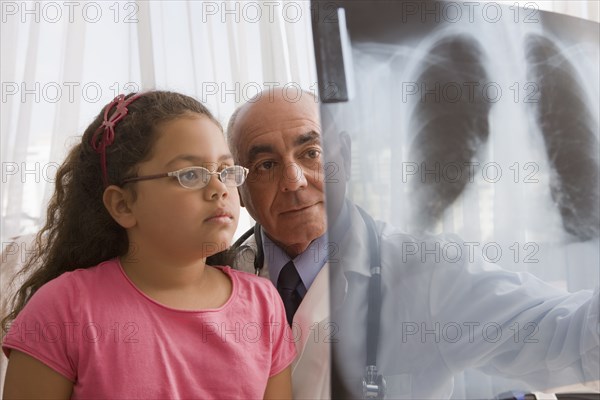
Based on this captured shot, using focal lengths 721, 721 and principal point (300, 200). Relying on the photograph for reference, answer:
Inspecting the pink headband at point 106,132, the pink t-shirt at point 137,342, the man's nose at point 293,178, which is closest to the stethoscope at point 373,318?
the pink t-shirt at point 137,342

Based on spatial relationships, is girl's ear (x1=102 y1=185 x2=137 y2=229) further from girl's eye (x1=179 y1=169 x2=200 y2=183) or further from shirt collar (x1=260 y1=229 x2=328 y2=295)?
shirt collar (x1=260 y1=229 x2=328 y2=295)

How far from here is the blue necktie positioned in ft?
4.54

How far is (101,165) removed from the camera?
1196 millimetres

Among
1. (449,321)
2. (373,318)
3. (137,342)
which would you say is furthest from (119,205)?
(449,321)

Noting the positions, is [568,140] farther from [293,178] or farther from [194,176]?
[194,176]

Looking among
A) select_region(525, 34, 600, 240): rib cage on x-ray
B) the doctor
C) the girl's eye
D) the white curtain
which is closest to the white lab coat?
the doctor

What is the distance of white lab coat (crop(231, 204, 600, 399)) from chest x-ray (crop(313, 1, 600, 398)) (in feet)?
0.05

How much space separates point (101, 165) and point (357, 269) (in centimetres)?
46

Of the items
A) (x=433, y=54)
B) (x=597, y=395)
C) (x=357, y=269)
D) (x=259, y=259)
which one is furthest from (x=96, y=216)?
(x=597, y=395)

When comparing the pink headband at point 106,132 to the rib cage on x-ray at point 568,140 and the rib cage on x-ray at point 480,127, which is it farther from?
the rib cage on x-ray at point 568,140

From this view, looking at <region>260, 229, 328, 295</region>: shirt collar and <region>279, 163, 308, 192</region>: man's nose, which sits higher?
<region>279, 163, 308, 192</region>: man's nose

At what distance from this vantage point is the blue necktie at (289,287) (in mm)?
1383

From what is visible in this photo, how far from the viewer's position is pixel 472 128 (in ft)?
3.70

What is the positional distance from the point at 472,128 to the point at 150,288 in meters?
0.57
